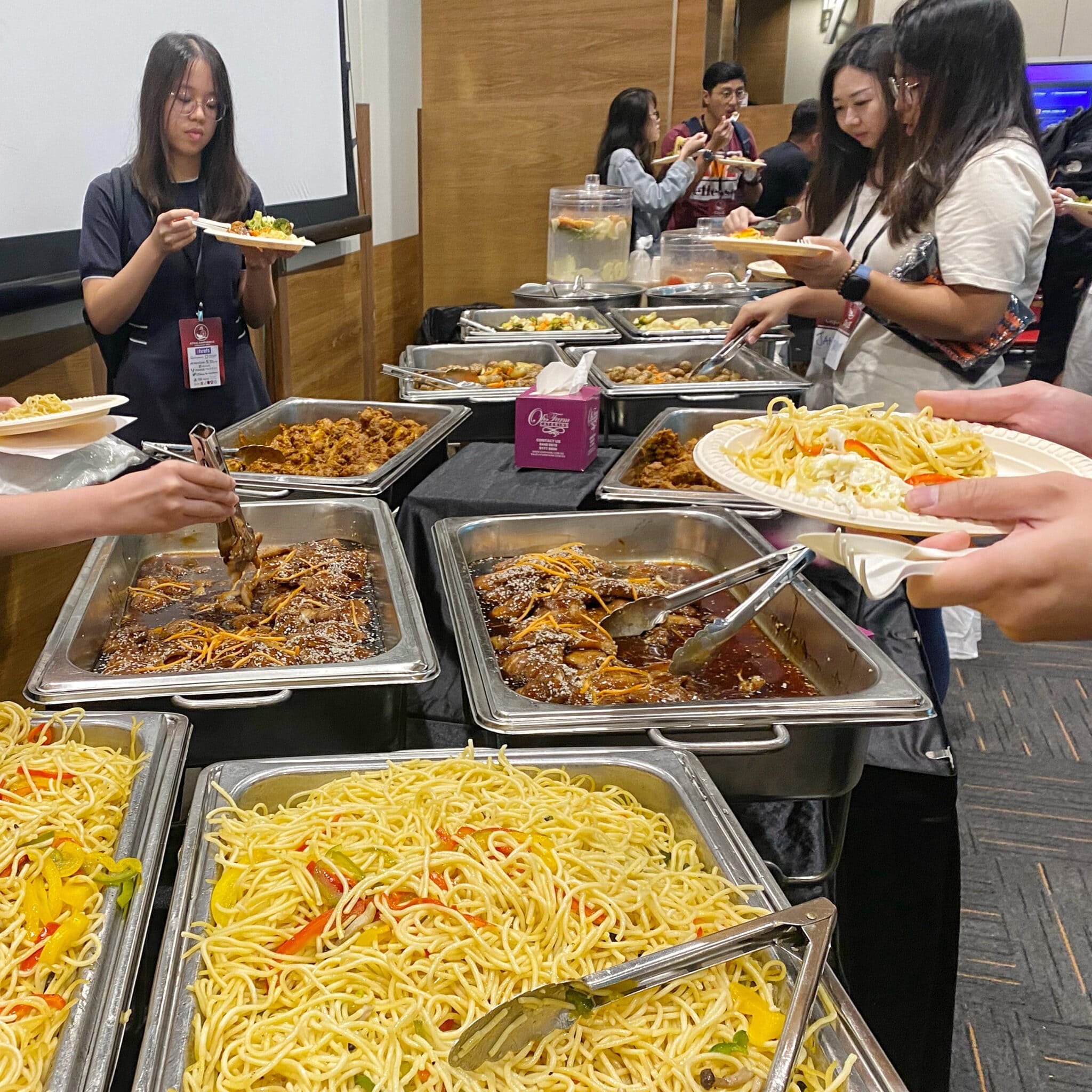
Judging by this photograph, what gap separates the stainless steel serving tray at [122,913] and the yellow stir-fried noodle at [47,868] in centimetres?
1

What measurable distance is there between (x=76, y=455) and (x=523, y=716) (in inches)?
53.0

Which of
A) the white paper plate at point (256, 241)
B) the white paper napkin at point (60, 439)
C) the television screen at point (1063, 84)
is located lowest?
the white paper napkin at point (60, 439)

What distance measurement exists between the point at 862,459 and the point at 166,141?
256 cm

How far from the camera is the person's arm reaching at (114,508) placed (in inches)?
53.8

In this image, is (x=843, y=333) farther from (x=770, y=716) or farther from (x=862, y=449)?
(x=770, y=716)

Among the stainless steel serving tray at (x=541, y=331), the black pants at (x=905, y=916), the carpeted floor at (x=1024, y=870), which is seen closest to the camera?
the black pants at (x=905, y=916)

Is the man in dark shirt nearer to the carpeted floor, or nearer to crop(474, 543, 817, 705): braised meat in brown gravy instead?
the carpeted floor

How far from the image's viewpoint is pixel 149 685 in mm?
1343

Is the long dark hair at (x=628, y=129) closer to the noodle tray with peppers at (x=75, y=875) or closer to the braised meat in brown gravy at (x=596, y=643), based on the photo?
the braised meat in brown gravy at (x=596, y=643)

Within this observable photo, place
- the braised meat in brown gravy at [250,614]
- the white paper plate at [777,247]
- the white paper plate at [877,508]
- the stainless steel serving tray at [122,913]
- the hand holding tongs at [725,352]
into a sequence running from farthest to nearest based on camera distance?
the hand holding tongs at [725,352] → the white paper plate at [777,247] → the braised meat in brown gravy at [250,614] → the white paper plate at [877,508] → the stainless steel serving tray at [122,913]

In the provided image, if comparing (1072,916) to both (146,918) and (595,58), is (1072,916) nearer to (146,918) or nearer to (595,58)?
(146,918)

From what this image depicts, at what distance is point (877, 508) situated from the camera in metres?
1.29

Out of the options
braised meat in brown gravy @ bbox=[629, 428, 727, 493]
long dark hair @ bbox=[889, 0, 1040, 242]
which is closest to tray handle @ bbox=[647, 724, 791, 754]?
braised meat in brown gravy @ bbox=[629, 428, 727, 493]

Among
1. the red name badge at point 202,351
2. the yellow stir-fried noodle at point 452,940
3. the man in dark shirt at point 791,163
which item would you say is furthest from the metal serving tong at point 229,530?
the man in dark shirt at point 791,163
